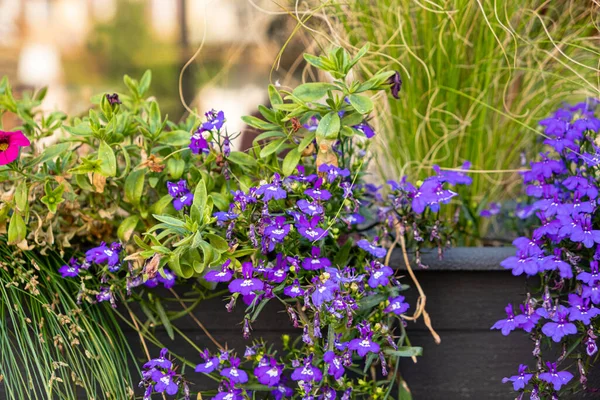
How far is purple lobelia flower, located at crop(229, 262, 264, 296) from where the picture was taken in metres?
0.95

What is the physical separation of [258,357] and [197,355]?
159 mm

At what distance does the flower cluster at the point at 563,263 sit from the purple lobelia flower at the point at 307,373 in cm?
28

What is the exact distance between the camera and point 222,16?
10.8ft

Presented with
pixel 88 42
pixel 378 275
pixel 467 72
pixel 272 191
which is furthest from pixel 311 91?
pixel 88 42

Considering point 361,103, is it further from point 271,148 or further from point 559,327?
point 559,327

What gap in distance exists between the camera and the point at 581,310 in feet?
3.25

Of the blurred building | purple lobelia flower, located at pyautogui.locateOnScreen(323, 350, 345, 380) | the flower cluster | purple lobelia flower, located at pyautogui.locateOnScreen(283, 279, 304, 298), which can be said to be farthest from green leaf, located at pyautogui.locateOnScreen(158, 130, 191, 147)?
the blurred building

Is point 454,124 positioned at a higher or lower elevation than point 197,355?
higher

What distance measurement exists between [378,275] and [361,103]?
0.84 feet

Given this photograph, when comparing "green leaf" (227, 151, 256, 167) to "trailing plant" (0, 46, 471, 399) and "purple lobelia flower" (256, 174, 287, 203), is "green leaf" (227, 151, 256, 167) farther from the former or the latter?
"purple lobelia flower" (256, 174, 287, 203)

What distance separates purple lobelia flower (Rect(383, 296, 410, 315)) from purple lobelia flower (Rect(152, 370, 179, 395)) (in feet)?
1.11

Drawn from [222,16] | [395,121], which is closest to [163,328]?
[395,121]

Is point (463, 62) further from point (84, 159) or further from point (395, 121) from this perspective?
point (84, 159)

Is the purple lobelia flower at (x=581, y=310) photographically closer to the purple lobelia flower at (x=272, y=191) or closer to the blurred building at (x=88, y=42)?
the purple lobelia flower at (x=272, y=191)
